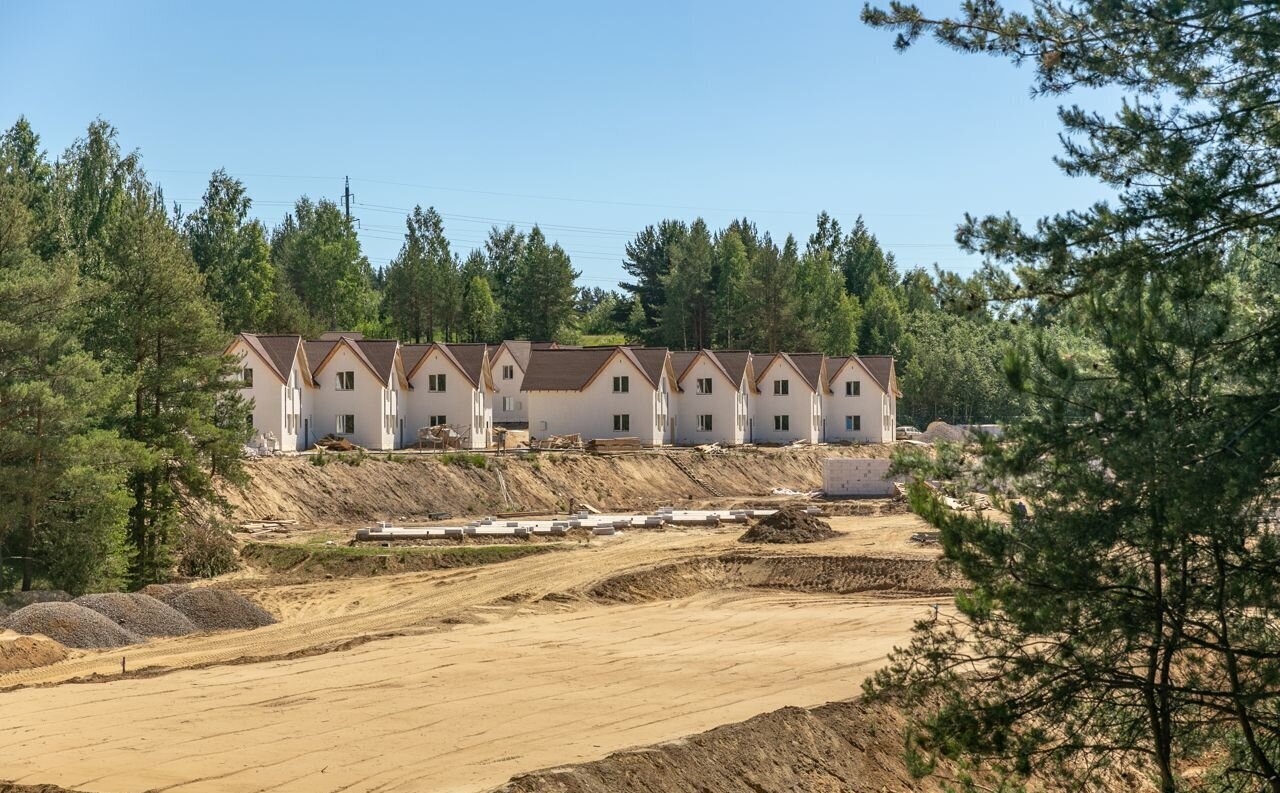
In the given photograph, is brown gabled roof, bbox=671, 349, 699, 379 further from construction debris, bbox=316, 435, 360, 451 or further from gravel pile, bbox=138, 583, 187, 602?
gravel pile, bbox=138, 583, 187, 602

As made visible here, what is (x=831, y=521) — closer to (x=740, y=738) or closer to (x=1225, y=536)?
(x=740, y=738)

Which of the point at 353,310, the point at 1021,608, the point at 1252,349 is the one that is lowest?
the point at 1021,608

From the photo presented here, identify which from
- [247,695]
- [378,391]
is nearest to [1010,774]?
[247,695]

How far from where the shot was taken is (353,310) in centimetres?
11006

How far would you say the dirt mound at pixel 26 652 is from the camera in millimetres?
24766

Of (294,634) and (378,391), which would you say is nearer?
(294,634)

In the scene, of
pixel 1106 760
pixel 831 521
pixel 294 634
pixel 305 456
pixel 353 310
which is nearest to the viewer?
pixel 1106 760

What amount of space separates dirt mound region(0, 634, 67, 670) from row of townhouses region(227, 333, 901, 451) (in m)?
33.6

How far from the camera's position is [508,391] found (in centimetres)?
8612

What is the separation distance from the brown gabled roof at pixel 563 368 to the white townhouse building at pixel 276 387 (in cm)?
1315

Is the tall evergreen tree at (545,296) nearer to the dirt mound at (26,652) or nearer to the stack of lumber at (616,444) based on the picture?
the stack of lumber at (616,444)

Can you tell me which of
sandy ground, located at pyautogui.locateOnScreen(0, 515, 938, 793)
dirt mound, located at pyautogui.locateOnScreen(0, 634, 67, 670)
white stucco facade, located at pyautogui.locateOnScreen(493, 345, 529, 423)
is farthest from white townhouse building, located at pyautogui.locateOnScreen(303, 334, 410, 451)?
dirt mound, located at pyautogui.locateOnScreen(0, 634, 67, 670)

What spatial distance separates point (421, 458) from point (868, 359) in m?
36.9

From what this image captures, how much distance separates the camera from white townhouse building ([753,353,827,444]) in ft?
265
